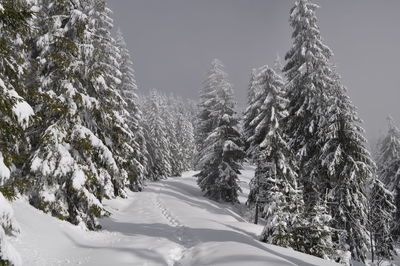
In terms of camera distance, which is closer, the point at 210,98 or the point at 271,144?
the point at 271,144

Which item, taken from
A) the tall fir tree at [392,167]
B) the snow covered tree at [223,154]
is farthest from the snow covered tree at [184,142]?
the tall fir tree at [392,167]

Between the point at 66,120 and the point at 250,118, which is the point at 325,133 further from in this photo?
the point at 66,120

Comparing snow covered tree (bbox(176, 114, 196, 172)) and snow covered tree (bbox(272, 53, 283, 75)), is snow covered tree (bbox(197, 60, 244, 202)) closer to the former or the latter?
snow covered tree (bbox(272, 53, 283, 75))

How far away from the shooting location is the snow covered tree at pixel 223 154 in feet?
102

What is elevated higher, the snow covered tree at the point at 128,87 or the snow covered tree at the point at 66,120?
the snow covered tree at the point at 128,87

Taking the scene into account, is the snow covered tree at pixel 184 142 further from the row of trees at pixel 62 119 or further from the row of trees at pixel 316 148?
the row of trees at pixel 62 119

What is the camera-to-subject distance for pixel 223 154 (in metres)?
31.2

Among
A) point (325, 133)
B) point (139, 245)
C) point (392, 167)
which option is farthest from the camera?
point (392, 167)

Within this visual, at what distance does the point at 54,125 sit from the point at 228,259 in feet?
28.5

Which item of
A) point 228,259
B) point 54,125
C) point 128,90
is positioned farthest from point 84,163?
point 128,90

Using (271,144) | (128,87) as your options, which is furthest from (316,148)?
(128,87)

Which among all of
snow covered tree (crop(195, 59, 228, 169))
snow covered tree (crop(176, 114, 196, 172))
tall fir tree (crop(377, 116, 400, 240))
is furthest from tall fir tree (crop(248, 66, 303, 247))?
snow covered tree (crop(176, 114, 196, 172))

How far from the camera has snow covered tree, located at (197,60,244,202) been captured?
102ft

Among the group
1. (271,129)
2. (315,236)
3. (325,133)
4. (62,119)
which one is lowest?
(315,236)
